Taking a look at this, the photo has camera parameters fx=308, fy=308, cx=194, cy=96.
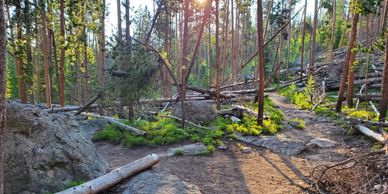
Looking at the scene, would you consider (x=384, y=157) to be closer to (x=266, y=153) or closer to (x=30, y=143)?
(x=266, y=153)

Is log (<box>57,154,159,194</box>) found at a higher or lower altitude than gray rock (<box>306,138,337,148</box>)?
higher

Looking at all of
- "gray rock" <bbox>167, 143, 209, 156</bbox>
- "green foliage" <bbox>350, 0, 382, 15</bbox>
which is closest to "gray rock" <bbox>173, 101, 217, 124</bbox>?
"gray rock" <bbox>167, 143, 209, 156</bbox>

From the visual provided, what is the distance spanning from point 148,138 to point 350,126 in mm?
6416

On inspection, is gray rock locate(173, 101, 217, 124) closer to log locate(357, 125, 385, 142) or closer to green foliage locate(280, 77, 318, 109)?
log locate(357, 125, 385, 142)

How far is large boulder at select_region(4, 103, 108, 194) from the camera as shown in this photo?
474cm

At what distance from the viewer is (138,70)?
9.83m

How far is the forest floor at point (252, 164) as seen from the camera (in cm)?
617

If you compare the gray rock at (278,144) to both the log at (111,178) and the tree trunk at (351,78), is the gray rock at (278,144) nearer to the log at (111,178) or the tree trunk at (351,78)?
the log at (111,178)

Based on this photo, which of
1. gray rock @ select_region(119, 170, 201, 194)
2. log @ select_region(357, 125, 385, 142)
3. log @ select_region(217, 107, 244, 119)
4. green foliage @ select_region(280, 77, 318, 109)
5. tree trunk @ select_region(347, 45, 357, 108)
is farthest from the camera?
green foliage @ select_region(280, 77, 318, 109)

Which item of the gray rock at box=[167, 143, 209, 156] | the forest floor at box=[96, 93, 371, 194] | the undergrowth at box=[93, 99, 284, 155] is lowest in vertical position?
the forest floor at box=[96, 93, 371, 194]

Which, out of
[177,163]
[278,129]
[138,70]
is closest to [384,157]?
[177,163]

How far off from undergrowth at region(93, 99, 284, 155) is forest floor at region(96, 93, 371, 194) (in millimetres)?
250

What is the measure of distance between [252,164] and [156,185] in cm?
341

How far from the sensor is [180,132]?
31.3ft
